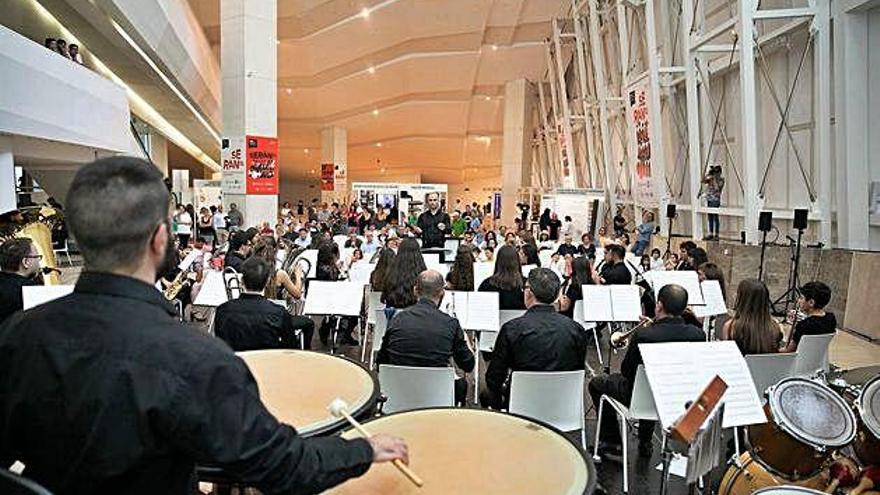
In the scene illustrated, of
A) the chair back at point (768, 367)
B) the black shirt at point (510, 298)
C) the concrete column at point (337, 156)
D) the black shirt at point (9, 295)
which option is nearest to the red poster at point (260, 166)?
the black shirt at point (510, 298)

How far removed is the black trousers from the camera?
173 inches

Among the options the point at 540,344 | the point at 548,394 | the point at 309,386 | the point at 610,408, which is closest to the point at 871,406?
the point at 548,394

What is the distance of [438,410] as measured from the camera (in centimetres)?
272

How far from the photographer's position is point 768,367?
4211 millimetres

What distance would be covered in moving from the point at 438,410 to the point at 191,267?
658 centimetres

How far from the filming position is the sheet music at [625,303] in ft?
19.7

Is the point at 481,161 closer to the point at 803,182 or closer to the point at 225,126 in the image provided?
the point at 225,126

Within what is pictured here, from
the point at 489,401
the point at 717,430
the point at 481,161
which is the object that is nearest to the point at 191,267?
the point at 489,401

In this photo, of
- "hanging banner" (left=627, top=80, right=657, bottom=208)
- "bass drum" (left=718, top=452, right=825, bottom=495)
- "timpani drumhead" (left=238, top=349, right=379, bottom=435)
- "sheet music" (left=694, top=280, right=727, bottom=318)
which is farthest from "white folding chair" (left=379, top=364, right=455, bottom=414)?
"hanging banner" (left=627, top=80, right=657, bottom=208)

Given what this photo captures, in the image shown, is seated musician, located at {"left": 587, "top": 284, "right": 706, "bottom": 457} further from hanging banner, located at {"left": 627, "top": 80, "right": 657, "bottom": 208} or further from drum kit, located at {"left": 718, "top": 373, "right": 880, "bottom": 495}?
hanging banner, located at {"left": 627, "top": 80, "right": 657, "bottom": 208}

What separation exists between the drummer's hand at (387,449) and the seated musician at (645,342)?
2.67 meters

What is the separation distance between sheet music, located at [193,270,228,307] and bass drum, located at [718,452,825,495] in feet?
16.7

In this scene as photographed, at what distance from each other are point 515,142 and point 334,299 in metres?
22.2

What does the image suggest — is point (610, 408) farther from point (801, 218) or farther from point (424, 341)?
point (801, 218)
